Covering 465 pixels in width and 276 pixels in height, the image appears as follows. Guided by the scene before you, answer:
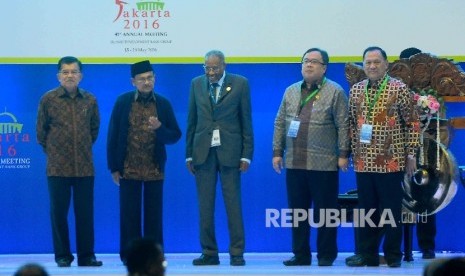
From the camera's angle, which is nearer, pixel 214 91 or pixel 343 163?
pixel 343 163

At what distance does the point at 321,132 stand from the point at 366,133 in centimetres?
37

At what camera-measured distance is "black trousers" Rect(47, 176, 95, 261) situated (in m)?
7.58

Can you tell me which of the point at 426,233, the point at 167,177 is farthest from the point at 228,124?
the point at 426,233

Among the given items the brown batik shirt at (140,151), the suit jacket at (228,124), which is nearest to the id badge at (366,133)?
the suit jacket at (228,124)

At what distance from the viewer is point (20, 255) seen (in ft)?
29.0

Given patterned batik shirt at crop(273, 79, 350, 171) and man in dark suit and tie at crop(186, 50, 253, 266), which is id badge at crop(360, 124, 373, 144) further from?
man in dark suit and tie at crop(186, 50, 253, 266)

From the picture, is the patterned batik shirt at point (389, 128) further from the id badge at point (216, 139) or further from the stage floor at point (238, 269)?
the id badge at point (216, 139)

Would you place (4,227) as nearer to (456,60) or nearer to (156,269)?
(456,60)

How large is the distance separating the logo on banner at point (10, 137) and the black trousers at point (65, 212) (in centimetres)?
131

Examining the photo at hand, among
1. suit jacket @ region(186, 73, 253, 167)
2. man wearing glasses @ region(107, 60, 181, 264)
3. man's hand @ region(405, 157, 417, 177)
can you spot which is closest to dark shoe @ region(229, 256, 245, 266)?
man wearing glasses @ region(107, 60, 181, 264)

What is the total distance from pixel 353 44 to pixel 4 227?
3.35m

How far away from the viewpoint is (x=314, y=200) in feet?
24.7

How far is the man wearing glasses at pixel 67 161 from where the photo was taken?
7.57 m

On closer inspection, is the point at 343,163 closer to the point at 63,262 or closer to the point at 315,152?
the point at 315,152
